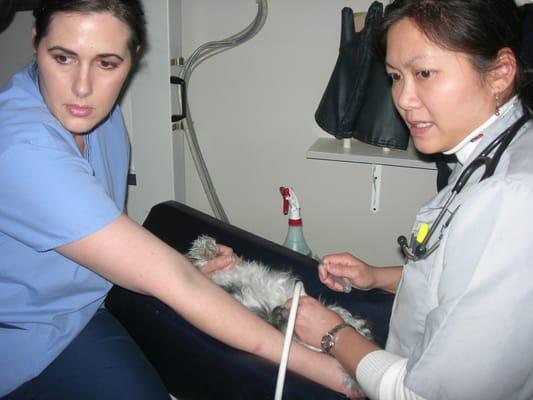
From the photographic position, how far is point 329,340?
879 mm

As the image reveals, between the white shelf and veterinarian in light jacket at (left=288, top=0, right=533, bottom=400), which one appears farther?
the white shelf

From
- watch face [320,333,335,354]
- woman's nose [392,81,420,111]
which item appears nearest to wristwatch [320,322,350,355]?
watch face [320,333,335,354]

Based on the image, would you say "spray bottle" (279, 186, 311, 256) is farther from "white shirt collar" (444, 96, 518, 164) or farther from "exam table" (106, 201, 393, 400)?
"white shirt collar" (444, 96, 518, 164)

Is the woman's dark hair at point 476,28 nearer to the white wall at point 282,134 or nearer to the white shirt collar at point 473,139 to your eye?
the white shirt collar at point 473,139

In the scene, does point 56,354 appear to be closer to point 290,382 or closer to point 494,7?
point 290,382

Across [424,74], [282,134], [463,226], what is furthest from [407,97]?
[282,134]

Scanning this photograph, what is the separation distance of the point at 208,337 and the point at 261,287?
7.9 inches

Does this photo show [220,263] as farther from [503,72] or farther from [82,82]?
[503,72]

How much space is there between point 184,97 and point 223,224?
70 centimetres

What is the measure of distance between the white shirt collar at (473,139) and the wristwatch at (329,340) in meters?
0.43

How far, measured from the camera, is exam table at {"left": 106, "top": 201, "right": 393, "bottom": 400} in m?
0.83

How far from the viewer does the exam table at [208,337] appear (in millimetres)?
826

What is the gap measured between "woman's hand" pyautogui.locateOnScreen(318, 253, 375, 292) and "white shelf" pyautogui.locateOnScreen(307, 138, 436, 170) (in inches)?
22.2

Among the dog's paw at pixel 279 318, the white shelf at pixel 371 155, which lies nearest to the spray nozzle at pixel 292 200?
the white shelf at pixel 371 155
